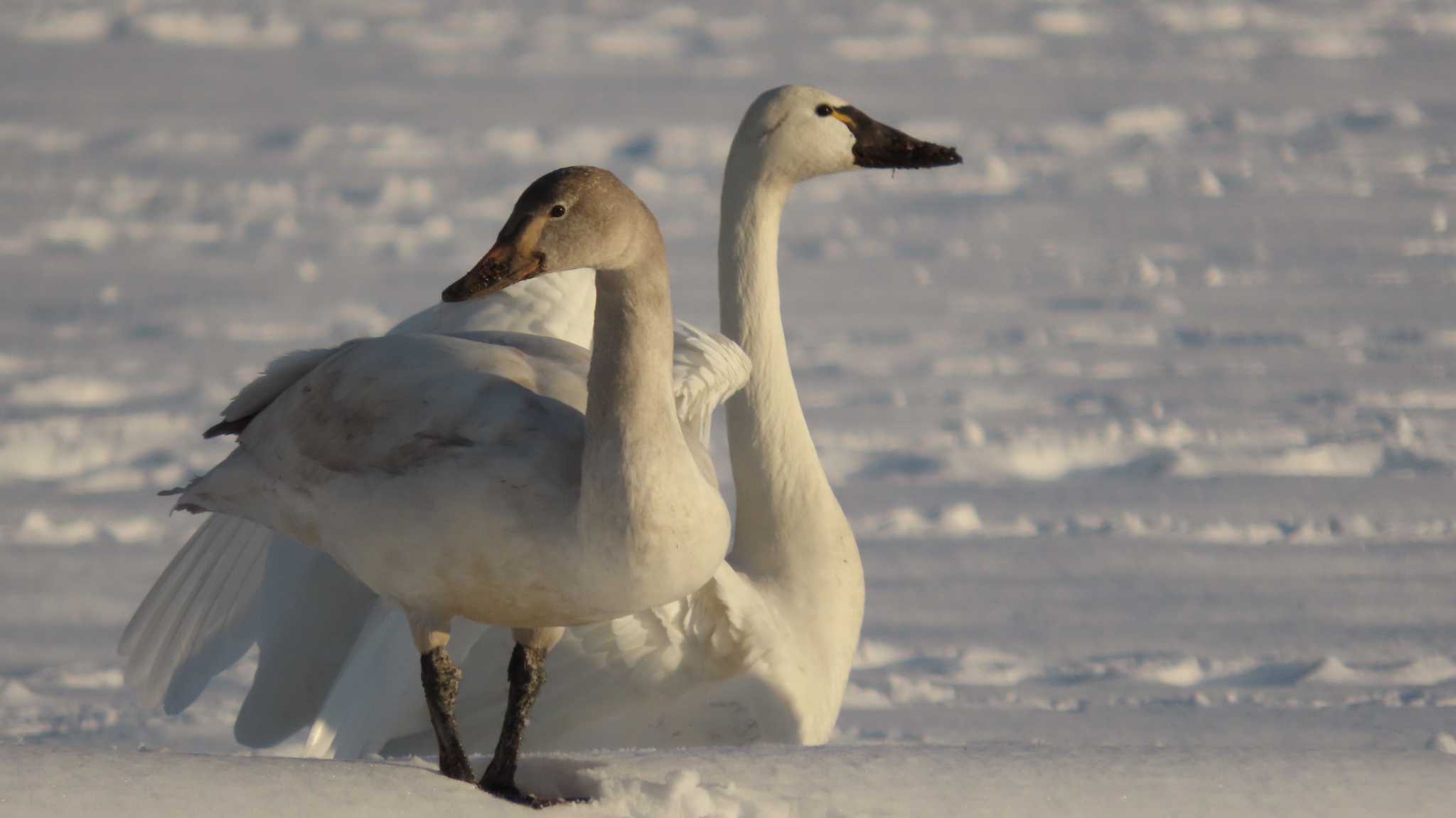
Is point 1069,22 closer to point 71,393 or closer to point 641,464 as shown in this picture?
point 71,393

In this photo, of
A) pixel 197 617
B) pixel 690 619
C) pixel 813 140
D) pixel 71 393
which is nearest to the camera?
pixel 690 619

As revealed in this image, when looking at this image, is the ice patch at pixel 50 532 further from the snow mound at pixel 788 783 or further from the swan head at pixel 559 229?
the swan head at pixel 559 229

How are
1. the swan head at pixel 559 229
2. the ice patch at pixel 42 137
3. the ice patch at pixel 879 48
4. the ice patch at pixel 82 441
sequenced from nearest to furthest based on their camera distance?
1. the swan head at pixel 559 229
2. the ice patch at pixel 82 441
3. the ice patch at pixel 42 137
4. the ice patch at pixel 879 48

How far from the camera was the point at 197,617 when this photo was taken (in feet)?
11.2

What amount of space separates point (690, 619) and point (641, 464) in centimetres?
110

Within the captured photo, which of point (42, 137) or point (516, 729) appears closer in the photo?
point (516, 729)

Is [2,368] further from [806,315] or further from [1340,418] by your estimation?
[1340,418]

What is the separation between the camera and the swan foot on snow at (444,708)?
8.14ft

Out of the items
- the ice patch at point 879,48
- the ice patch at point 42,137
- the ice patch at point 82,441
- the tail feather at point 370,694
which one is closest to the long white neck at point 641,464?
the tail feather at point 370,694

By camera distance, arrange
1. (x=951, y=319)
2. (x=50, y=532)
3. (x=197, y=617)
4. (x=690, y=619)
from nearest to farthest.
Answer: (x=690, y=619), (x=197, y=617), (x=50, y=532), (x=951, y=319)

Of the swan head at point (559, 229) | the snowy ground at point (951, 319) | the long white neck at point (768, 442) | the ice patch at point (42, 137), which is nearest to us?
the swan head at point (559, 229)

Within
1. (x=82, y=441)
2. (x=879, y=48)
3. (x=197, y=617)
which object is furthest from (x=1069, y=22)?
(x=197, y=617)

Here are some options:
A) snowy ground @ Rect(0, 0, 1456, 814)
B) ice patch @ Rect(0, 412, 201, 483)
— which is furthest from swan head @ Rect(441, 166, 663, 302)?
ice patch @ Rect(0, 412, 201, 483)

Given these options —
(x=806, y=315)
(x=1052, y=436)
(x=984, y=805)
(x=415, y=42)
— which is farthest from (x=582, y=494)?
(x=415, y=42)
